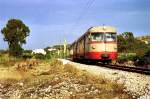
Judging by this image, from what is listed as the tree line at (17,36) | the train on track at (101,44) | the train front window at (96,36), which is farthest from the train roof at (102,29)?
the tree line at (17,36)

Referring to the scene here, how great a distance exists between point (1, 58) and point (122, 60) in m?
12.0

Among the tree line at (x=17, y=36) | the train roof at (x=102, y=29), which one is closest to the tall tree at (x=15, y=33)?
the tree line at (x=17, y=36)

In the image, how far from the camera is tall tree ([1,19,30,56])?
66625 mm

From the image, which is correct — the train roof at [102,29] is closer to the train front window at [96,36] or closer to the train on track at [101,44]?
the train on track at [101,44]

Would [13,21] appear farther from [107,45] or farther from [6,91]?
[6,91]

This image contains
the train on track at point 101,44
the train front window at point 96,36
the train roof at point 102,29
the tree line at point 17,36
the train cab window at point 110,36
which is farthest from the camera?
the tree line at point 17,36

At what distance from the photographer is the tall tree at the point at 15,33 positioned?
6662 cm

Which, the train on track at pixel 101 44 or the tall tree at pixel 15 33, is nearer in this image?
the train on track at pixel 101 44

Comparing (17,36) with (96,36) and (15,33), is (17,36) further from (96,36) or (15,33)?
(96,36)

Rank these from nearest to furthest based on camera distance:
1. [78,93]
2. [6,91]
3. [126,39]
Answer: [78,93] < [6,91] < [126,39]

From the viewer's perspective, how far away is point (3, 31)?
233 ft

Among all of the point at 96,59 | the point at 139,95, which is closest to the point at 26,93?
the point at 139,95

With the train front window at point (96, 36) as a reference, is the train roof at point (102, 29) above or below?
above

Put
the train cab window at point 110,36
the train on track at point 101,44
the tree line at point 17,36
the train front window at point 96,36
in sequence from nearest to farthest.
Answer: the train on track at point 101,44, the train cab window at point 110,36, the train front window at point 96,36, the tree line at point 17,36
